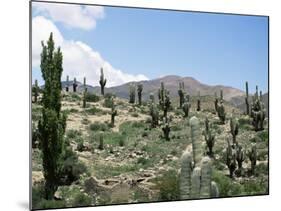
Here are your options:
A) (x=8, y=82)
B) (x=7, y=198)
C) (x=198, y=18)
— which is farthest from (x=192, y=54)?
(x=7, y=198)

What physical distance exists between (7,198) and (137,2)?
318 cm

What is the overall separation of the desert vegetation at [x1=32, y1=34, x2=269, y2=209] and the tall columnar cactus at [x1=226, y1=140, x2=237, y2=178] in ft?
0.05

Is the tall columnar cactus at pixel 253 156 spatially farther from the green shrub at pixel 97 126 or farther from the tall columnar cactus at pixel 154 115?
the green shrub at pixel 97 126

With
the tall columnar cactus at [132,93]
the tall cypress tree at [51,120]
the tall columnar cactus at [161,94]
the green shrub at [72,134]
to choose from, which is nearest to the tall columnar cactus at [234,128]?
the tall columnar cactus at [161,94]

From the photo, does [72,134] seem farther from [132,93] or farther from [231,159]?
[231,159]

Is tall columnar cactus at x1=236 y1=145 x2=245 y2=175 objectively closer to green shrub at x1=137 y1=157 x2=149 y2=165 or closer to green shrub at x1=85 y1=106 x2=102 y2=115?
green shrub at x1=137 y1=157 x2=149 y2=165

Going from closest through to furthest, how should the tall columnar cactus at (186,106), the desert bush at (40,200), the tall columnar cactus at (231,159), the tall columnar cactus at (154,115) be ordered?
the desert bush at (40,200) → the tall columnar cactus at (154,115) → the tall columnar cactus at (186,106) → the tall columnar cactus at (231,159)

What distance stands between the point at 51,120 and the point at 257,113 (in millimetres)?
3225

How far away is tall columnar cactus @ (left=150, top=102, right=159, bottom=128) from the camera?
28.9ft

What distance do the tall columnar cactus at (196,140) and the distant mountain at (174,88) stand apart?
1.32 feet

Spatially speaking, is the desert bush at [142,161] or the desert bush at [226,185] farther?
the desert bush at [226,185]

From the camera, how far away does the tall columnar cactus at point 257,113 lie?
9.55 m
